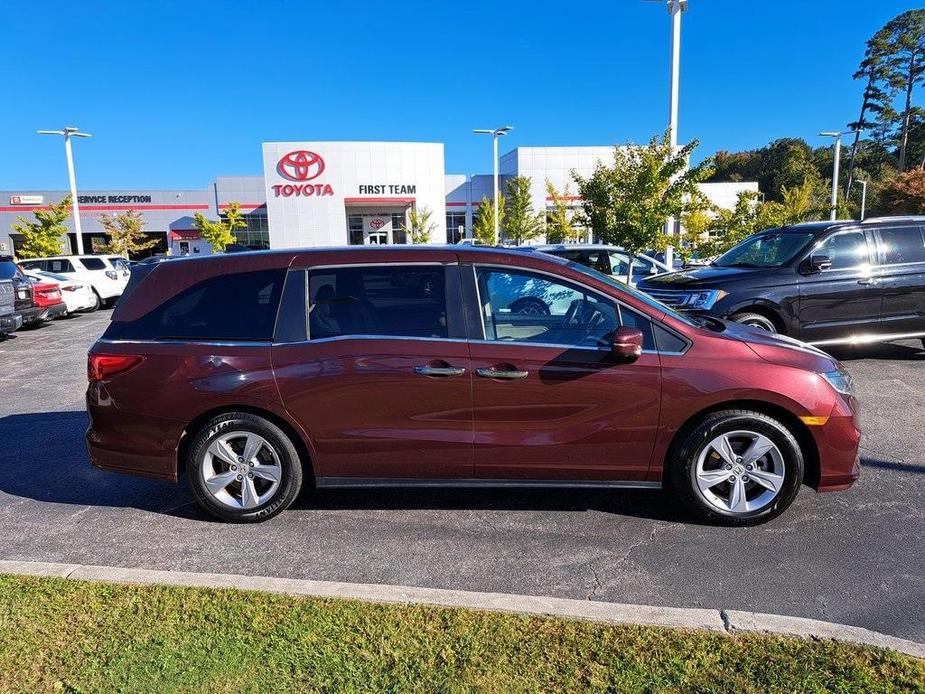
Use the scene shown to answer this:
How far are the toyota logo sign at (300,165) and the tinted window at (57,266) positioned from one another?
25.0m

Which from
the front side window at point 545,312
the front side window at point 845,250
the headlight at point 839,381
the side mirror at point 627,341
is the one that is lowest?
the headlight at point 839,381

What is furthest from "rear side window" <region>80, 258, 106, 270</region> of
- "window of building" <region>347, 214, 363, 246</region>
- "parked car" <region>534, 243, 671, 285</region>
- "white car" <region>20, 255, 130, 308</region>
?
→ "window of building" <region>347, 214, 363, 246</region>

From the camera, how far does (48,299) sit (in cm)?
1495

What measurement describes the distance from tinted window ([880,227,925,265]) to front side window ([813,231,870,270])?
10.6 inches

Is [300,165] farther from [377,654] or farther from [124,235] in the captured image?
[377,654]

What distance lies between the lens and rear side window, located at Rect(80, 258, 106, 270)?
19875mm

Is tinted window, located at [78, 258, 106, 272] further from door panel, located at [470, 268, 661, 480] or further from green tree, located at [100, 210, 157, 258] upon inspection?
green tree, located at [100, 210, 157, 258]

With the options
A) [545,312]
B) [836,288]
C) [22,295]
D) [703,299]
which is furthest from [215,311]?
[22,295]

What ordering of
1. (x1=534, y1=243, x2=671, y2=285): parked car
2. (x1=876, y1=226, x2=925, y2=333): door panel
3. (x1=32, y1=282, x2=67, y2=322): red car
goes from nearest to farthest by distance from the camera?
(x1=876, y1=226, x2=925, y2=333): door panel < (x1=534, y1=243, x2=671, y2=285): parked car < (x1=32, y1=282, x2=67, y2=322): red car

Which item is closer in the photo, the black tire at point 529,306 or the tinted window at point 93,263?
the black tire at point 529,306

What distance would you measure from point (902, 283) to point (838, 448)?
5.65 meters

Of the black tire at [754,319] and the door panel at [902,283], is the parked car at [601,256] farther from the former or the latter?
the door panel at [902,283]

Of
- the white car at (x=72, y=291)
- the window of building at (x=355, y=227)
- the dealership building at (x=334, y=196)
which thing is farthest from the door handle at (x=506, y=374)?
the window of building at (x=355, y=227)

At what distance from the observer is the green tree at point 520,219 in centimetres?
4266
